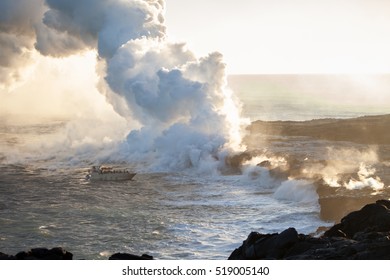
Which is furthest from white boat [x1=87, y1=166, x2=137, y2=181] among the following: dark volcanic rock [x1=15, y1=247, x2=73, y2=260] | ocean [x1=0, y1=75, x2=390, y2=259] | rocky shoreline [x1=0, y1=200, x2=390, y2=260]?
dark volcanic rock [x1=15, y1=247, x2=73, y2=260]

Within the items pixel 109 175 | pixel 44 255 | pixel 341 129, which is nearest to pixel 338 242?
pixel 44 255

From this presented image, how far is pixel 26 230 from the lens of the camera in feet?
165

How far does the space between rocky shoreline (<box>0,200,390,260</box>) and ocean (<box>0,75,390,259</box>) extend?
28.8 feet

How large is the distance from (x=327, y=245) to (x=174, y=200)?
30391mm

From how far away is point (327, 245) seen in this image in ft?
107

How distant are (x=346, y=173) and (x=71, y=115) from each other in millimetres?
112543

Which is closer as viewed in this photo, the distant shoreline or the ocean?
the ocean

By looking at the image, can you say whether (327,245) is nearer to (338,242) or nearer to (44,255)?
(338,242)

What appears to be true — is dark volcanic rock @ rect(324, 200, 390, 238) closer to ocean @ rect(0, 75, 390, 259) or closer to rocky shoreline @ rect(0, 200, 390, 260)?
rocky shoreline @ rect(0, 200, 390, 260)

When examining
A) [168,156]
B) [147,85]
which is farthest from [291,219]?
[147,85]

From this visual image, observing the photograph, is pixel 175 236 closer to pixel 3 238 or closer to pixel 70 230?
pixel 70 230

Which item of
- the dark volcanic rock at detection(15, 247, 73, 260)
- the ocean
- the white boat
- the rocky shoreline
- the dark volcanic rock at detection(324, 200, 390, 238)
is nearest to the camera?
the rocky shoreline

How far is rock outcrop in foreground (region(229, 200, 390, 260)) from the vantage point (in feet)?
100

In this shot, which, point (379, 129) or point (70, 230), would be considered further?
point (379, 129)
